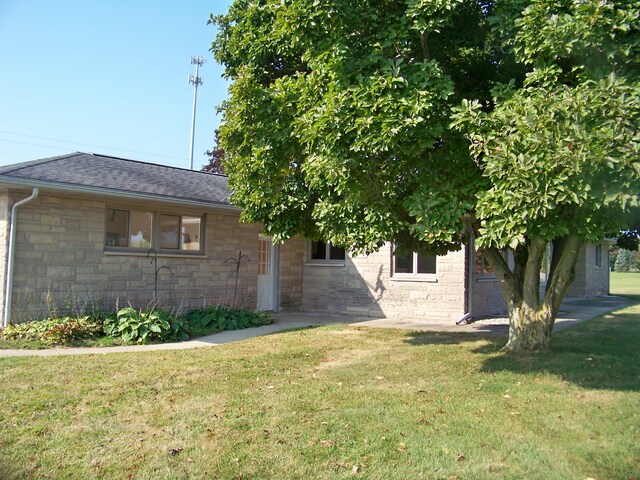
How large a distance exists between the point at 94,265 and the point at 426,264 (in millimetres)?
7997

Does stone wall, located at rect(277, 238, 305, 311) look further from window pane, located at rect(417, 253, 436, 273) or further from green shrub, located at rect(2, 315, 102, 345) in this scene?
green shrub, located at rect(2, 315, 102, 345)

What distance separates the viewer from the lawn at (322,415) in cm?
411

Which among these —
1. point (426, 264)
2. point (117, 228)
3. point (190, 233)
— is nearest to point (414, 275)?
point (426, 264)

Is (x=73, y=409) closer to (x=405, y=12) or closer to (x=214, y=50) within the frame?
(x=405, y=12)

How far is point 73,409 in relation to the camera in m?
5.41

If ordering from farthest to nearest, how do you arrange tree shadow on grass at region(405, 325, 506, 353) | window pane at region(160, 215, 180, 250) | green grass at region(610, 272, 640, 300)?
green grass at region(610, 272, 640, 300)
window pane at region(160, 215, 180, 250)
tree shadow on grass at region(405, 325, 506, 353)

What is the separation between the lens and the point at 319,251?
15898 millimetres

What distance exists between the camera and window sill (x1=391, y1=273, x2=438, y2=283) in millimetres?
13531

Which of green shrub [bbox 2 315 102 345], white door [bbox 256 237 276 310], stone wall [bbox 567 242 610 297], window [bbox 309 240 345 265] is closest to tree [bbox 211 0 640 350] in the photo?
green shrub [bbox 2 315 102 345]

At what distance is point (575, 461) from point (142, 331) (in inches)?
300

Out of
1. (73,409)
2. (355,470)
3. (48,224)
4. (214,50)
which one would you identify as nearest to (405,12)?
(214,50)

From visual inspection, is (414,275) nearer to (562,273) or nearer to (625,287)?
(562,273)

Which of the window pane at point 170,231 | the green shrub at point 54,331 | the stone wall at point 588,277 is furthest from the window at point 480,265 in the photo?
the stone wall at point 588,277

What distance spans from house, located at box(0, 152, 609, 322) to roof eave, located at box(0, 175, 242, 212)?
20 millimetres
